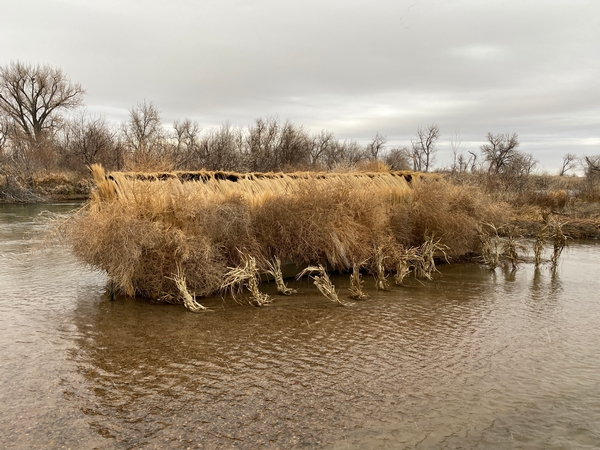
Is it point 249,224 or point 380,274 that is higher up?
point 249,224

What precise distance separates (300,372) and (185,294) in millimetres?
3548

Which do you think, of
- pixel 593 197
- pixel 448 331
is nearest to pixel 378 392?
pixel 448 331

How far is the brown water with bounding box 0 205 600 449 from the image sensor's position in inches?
185

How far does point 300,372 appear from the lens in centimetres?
623

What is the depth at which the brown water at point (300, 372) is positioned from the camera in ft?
15.4

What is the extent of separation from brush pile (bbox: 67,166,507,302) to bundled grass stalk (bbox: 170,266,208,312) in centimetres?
6

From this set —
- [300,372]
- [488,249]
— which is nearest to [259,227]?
[300,372]

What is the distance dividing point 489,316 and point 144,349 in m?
6.63

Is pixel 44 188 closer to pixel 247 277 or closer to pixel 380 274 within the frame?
pixel 247 277

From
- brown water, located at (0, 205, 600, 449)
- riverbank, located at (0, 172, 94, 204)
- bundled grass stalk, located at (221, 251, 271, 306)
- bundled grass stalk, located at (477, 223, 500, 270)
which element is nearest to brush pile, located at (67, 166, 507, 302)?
bundled grass stalk, located at (221, 251, 271, 306)

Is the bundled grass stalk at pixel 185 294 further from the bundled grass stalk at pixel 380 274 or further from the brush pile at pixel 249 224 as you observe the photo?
the bundled grass stalk at pixel 380 274

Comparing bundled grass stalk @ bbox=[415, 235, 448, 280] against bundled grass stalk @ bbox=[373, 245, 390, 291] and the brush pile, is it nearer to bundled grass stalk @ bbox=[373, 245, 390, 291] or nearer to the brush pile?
the brush pile

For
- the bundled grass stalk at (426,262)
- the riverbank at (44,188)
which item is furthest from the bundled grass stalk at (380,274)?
the riverbank at (44,188)

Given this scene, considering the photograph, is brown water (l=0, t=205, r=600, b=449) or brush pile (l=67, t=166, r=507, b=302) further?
brush pile (l=67, t=166, r=507, b=302)
